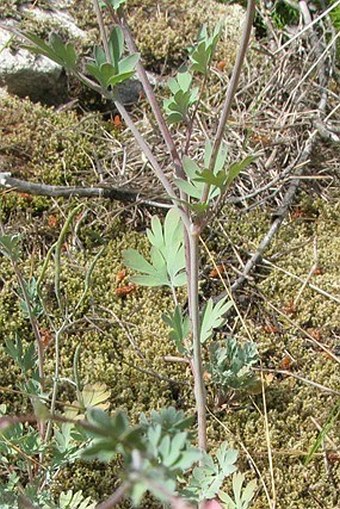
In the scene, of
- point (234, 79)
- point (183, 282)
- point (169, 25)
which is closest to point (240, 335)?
point (183, 282)

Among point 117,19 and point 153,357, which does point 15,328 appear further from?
point 117,19

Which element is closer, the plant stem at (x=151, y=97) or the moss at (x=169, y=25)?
the plant stem at (x=151, y=97)

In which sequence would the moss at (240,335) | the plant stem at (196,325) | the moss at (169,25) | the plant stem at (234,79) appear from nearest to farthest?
1. the plant stem at (234,79)
2. the plant stem at (196,325)
3. the moss at (240,335)
4. the moss at (169,25)

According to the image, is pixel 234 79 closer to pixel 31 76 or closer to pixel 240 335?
pixel 240 335

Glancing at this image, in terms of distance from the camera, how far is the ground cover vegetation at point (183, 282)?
1.27 m

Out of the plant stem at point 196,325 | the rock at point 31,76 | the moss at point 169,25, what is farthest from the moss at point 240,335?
the moss at point 169,25

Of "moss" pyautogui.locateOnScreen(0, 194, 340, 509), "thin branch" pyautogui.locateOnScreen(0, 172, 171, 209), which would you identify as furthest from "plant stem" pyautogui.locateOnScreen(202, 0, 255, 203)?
"thin branch" pyautogui.locateOnScreen(0, 172, 171, 209)

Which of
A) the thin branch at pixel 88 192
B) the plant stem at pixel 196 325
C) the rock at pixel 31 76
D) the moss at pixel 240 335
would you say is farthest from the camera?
the rock at pixel 31 76

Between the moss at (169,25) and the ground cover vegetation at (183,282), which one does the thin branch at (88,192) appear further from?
the moss at (169,25)

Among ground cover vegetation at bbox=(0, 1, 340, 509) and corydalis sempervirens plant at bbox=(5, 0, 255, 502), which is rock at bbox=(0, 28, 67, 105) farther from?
corydalis sempervirens plant at bbox=(5, 0, 255, 502)

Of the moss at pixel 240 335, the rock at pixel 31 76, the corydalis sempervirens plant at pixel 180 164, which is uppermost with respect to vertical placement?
the corydalis sempervirens plant at pixel 180 164

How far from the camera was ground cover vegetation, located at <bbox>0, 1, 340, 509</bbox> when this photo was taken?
4.18 feet

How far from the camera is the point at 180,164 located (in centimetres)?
130

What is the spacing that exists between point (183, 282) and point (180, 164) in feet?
0.68
